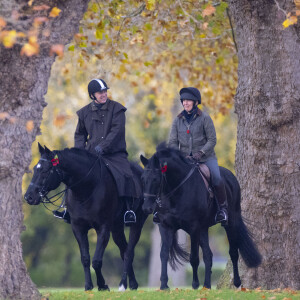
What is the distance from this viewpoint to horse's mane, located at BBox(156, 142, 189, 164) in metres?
12.5

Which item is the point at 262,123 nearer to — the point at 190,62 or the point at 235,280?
the point at 235,280

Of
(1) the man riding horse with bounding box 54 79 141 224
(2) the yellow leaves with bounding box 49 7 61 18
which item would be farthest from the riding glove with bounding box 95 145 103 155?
(2) the yellow leaves with bounding box 49 7 61 18

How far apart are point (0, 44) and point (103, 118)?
3.63 metres

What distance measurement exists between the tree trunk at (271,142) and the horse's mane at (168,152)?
2.61 meters

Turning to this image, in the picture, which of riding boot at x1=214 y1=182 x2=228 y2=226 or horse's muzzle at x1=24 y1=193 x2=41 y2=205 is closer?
horse's muzzle at x1=24 y1=193 x2=41 y2=205

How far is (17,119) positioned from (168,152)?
117 inches

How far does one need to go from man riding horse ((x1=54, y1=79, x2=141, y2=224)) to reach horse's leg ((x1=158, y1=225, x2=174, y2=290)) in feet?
3.29

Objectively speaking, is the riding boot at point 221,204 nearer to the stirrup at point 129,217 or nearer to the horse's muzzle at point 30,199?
the stirrup at point 129,217

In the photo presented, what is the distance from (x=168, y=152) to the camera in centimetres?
1254

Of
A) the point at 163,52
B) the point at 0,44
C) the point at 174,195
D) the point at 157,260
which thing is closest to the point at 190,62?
the point at 163,52

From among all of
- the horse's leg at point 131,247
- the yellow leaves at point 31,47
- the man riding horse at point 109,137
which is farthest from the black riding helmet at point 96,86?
the yellow leaves at point 31,47

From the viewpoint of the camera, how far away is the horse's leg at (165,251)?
40.7ft

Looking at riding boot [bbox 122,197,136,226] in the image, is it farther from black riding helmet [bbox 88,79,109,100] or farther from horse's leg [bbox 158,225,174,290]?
black riding helmet [bbox 88,79,109,100]

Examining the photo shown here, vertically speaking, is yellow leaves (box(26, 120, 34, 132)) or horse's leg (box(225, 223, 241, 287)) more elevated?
yellow leaves (box(26, 120, 34, 132))
